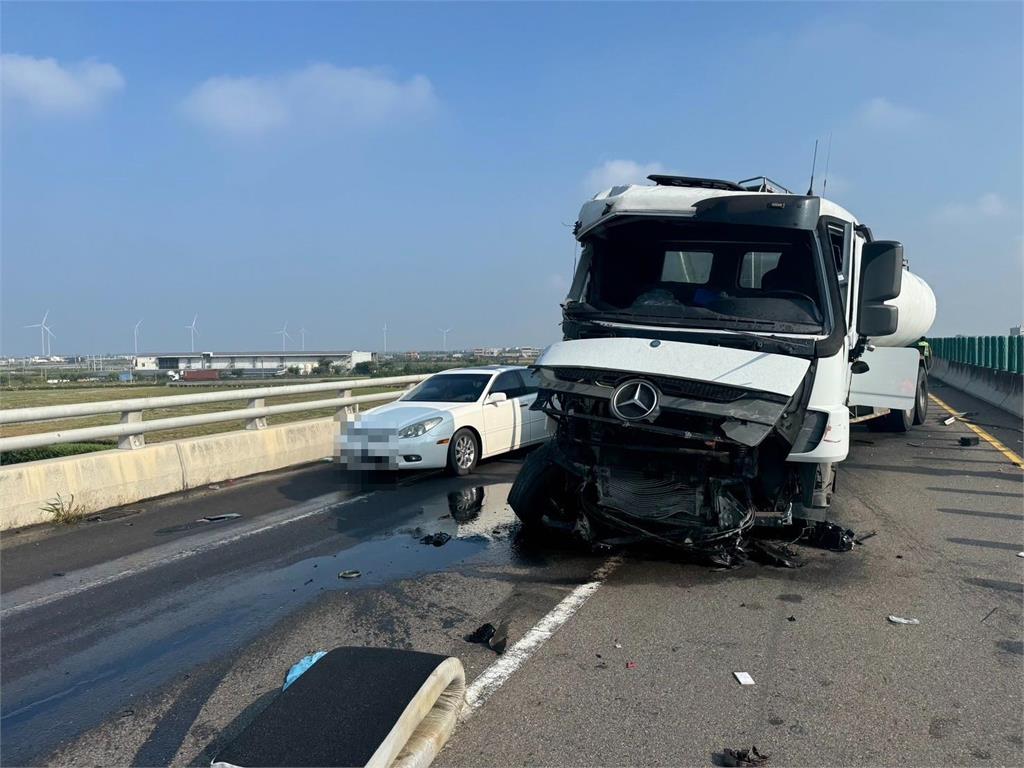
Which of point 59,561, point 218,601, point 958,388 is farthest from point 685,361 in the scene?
point 958,388

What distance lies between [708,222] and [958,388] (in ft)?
92.9

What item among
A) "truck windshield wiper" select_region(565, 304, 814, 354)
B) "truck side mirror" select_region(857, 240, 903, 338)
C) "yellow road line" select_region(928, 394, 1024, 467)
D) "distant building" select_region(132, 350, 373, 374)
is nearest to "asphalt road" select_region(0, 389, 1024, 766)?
"truck windshield wiper" select_region(565, 304, 814, 354)

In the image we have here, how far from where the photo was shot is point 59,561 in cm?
702

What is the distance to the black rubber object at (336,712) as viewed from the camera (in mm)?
3102

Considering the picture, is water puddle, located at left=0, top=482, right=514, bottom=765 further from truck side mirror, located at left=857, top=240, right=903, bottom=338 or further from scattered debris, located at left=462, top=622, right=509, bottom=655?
truck side mirror, located at left=857, top=240, right=903, bottom=338

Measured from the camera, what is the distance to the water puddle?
411 centimetres

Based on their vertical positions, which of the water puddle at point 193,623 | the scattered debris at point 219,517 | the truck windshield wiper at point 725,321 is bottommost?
the scattered debris at point 219,517

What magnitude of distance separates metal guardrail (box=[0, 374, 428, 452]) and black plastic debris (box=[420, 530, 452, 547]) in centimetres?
321

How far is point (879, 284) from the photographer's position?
22.0 ft

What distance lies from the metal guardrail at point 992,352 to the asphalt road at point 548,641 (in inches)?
613

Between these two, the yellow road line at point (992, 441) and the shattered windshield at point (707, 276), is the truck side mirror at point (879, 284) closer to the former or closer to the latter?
the shattered windshield at point (707, 276)

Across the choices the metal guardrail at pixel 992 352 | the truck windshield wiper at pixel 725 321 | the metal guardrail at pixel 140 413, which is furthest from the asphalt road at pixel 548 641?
the metal guardrail at pixel 992 352

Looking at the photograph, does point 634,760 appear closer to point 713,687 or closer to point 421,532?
point 713,687

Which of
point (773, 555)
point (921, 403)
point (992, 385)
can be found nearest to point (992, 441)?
point (921, 403)
